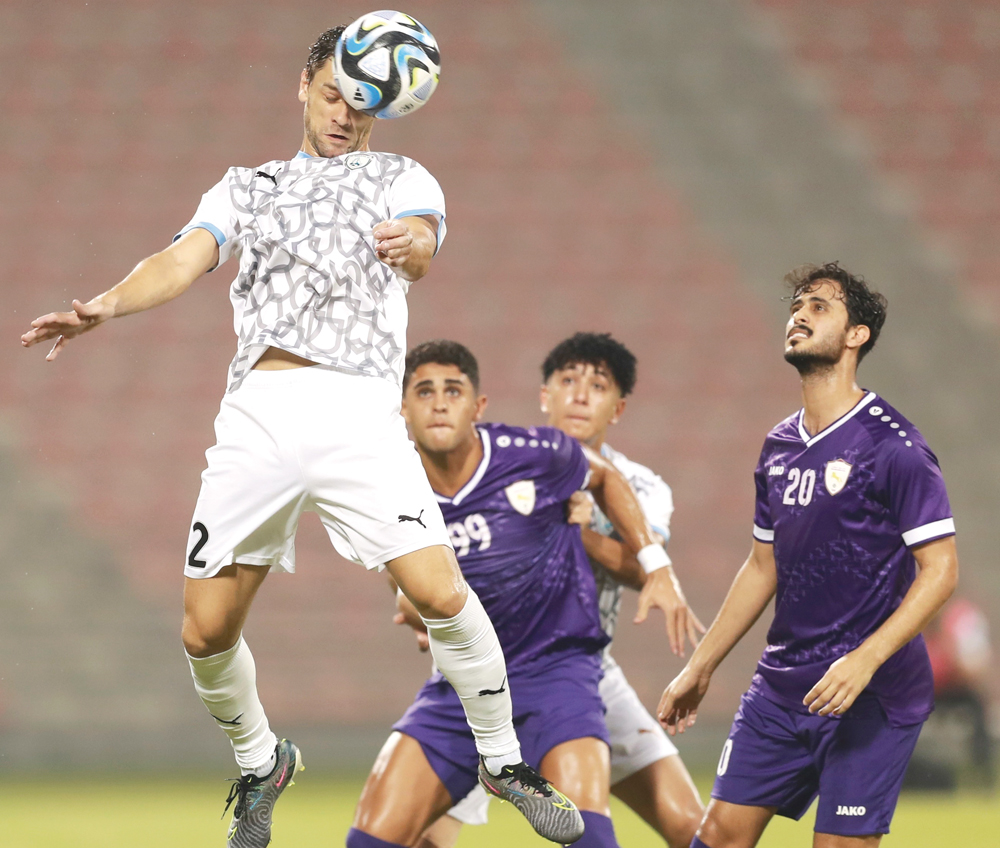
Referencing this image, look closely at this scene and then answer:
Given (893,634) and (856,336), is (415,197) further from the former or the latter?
(893,634)

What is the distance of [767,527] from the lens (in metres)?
4.25

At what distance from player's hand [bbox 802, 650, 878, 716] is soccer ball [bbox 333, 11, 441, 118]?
200 centimetres

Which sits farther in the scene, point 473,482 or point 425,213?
point 473,482

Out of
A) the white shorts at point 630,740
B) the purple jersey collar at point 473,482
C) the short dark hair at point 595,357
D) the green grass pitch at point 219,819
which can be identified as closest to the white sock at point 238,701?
the purple jersey collar at point 473,482

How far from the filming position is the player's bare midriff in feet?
11.8

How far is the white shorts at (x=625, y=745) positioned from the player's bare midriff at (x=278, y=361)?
7.40ft

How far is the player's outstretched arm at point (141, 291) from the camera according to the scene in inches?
124

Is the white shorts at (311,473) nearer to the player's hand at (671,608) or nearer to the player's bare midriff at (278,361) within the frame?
the player's bare midriff at (278,361)

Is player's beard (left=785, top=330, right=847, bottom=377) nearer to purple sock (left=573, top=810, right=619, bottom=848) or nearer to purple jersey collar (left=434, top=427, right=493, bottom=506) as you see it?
purple jersey collar (left=434, top=427, right=493, bottom=506)

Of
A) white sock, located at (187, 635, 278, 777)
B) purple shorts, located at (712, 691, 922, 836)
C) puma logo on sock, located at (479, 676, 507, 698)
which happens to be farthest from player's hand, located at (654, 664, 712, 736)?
white sock, located at (187, 635, 278, 777)

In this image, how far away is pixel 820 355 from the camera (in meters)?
4.08

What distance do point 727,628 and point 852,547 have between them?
1.81 ft

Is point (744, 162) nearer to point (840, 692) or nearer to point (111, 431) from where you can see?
point (111, 431)

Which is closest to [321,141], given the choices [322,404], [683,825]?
[322,404]
